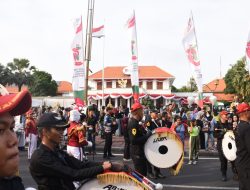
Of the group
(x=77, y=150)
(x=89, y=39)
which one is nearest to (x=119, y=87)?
(x=89, y=39)

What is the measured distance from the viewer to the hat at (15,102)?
5.33 feet

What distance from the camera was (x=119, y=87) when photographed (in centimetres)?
6669

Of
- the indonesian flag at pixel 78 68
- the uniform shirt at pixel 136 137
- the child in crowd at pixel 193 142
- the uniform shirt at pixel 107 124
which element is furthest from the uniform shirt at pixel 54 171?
the indonesian flag at pixel 78 68

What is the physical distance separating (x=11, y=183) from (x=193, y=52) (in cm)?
1652

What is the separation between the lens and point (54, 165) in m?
3.32

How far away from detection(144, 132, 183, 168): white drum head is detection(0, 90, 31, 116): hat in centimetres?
642

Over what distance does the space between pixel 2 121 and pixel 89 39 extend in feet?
64.7

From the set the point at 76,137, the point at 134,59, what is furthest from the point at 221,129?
the point at 134,59

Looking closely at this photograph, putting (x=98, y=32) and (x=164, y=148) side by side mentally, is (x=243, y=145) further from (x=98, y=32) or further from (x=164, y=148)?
(x=98, y=32)

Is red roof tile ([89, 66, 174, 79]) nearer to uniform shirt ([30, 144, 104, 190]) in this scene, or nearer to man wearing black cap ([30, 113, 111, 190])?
man wearing black cap ([30, 113, 111, 190])

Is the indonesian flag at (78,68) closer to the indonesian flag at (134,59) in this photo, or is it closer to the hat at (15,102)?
the indonesian flag at (134,59)

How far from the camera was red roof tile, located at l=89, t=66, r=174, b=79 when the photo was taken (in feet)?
225

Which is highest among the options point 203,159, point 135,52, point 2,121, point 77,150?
point 135,52

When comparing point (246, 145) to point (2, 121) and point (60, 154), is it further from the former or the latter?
point (2, 121)
